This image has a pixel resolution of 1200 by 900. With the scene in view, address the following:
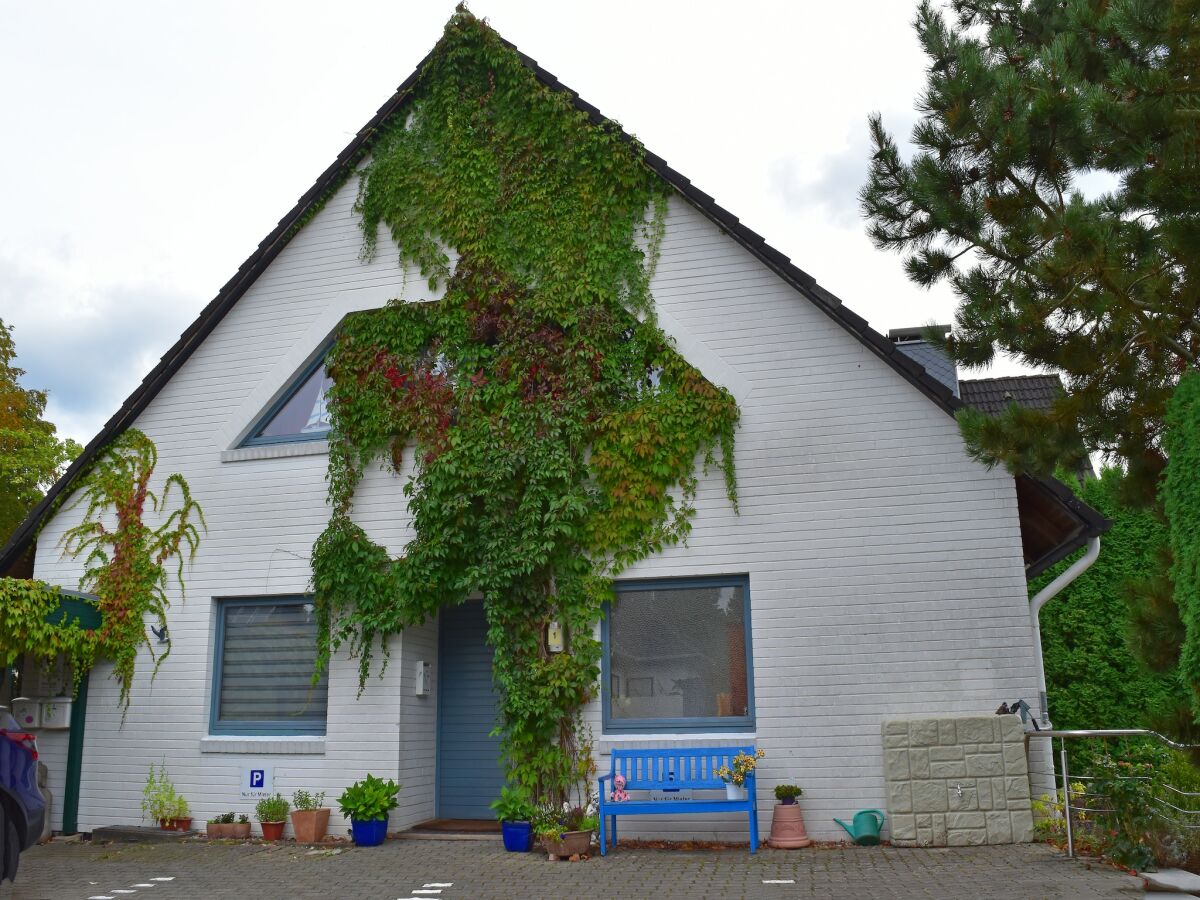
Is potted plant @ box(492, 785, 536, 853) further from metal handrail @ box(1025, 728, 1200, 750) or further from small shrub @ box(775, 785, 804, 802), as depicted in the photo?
metal handrail @ box(1025, 728, 1200, 750)

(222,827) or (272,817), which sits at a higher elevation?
(272,817)

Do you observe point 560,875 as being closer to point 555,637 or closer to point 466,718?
point 555,637

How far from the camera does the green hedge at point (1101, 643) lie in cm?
1180

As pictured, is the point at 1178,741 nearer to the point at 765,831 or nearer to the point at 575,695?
the point at 765,831

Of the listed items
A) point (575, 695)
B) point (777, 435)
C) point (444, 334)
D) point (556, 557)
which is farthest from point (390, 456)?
point (777, 435)

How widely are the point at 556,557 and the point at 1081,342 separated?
4.99m

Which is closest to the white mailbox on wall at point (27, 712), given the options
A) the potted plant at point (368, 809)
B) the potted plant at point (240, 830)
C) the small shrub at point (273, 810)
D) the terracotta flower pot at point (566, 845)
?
the potted plant at point (240, 830)

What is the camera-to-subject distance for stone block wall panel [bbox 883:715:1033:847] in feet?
28.1

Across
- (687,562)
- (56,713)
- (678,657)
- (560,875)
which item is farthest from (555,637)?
(56,713)

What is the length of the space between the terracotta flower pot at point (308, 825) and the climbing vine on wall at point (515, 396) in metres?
1.37

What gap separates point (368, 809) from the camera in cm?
957

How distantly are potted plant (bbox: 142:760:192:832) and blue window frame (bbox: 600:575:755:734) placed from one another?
14.7 ft

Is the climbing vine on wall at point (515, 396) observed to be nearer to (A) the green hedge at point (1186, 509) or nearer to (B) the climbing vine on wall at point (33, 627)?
(B) the climbing vine on wall at point (33, 627)

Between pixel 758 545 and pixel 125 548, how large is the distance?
22.4 feet
